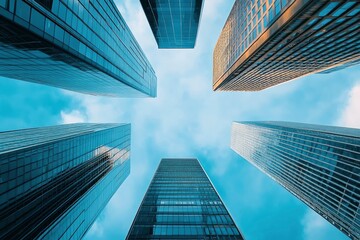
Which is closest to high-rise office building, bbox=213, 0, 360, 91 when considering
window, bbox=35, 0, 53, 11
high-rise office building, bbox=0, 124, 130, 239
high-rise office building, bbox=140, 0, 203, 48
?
high-rise office building, bbox=140, 0, 203, 48

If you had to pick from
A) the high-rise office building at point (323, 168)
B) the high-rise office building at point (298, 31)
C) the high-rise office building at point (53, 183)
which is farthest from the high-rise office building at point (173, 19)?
the high-rise office building at point (323, 168)

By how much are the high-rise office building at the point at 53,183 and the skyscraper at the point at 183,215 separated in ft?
44.8

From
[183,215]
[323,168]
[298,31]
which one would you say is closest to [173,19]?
[298,31]

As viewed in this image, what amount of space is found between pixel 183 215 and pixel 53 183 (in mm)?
28741

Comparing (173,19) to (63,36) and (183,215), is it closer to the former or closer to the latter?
(63,36)

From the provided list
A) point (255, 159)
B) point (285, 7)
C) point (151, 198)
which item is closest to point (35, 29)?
point (285, 7)

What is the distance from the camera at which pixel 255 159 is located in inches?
4941

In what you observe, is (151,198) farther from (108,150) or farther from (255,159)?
(255,159)

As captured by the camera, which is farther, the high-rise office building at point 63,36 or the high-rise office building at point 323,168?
the high-rise office building at point 323,168

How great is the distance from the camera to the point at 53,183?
38781 millimetres

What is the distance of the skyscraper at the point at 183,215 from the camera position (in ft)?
131

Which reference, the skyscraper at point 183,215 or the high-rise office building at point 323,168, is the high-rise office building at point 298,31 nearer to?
the high-rise office building at point 323,168

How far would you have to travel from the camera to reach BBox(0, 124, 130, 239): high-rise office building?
2822 centimetres

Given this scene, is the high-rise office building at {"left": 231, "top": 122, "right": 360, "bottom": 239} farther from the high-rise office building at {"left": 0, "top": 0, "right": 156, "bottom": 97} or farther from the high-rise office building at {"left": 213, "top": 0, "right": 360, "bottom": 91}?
the high-rise office building at {"left": 0, "top": 0, "right": 156, "bottom": 97}
